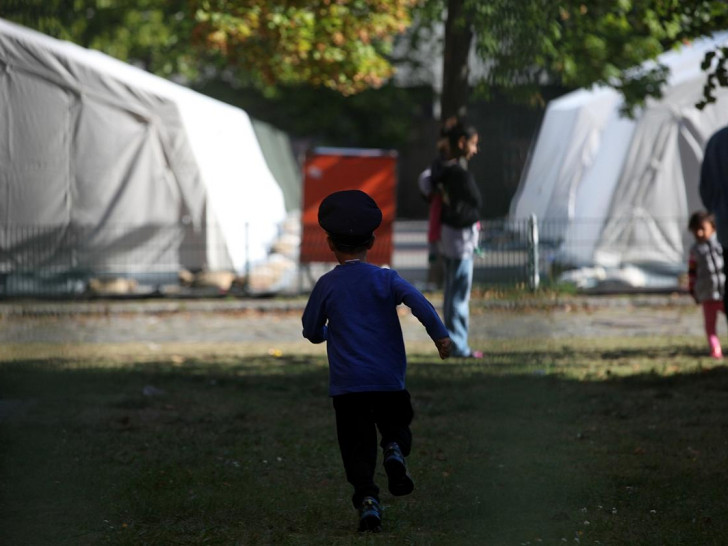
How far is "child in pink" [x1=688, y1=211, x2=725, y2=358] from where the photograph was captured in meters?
9.85

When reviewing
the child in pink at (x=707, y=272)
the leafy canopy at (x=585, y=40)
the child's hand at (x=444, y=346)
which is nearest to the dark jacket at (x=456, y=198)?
the leafy canopy at (x=585, y=40)

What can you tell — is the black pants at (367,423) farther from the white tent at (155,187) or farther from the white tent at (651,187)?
the white tent at (651,187)

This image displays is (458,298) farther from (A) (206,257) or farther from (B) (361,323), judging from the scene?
(A) (206,257)

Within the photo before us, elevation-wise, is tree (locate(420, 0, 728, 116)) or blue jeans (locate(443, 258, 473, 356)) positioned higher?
tree (locate(420, 0, 728, 116))

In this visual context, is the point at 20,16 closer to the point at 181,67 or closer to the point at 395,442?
the point at 395,442

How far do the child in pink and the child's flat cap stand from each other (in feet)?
18.4

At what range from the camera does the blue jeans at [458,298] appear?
9.34 metres

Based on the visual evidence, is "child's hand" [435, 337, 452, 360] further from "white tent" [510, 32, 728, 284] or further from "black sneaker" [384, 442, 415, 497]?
"white tent" [510, 32, 728, 284]

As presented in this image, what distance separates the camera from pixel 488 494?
5473 mm

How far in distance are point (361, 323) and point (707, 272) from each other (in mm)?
5698

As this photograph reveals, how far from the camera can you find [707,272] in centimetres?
986

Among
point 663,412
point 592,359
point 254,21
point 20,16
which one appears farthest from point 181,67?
point 20,16

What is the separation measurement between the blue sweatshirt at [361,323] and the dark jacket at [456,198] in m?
3.53

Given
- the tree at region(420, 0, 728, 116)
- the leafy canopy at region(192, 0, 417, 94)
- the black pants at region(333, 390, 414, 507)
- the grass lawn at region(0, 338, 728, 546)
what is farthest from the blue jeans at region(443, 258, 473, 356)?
the leafy canopy at region(192, 0, 417, 94)
